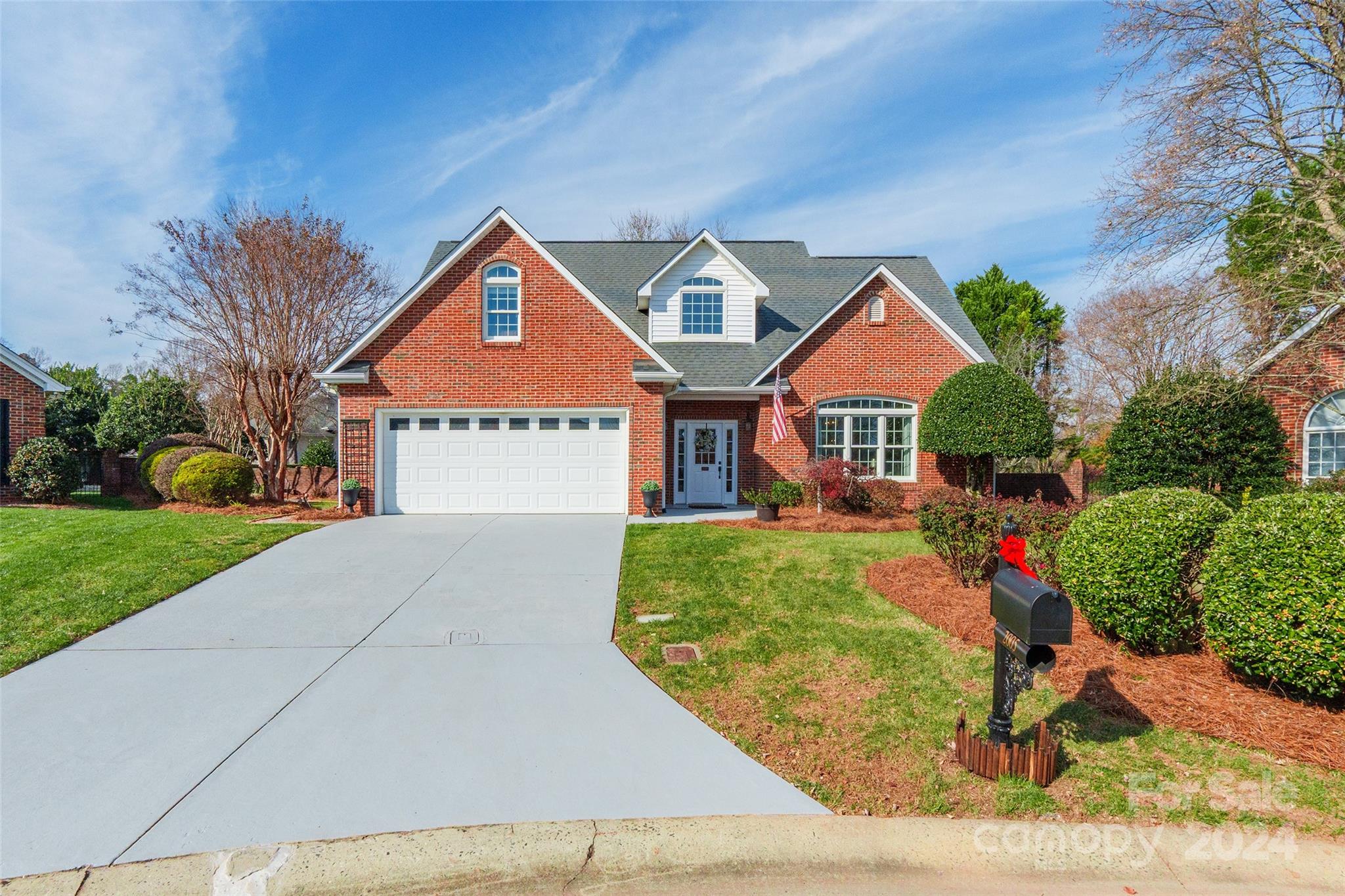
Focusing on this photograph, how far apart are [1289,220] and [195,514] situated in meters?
20.7

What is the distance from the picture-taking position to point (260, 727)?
4.53 metres

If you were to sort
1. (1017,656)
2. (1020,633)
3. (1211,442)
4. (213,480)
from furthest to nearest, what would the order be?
(213,480) → (1211,442) → (1017,656) → (1020,633)

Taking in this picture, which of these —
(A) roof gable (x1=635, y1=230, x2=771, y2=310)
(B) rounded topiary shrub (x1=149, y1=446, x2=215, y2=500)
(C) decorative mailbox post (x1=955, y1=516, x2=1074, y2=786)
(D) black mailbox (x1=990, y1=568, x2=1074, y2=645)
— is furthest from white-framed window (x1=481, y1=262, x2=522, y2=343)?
(D) black mailbox (x1=990, y1=568, x2=1074, y2=645)

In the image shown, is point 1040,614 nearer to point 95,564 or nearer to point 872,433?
point 95,564

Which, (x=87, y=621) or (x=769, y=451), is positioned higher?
(x=769, y=451)

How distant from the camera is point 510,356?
13.9 metres

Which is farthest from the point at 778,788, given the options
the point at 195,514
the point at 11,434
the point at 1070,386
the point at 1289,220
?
the point at 1070,386

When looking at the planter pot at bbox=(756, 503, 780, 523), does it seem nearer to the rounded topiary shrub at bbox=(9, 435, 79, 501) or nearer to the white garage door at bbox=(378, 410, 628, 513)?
the white garage door at bbox=(378, 410, 628, 513)

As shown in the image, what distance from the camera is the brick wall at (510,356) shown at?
1384cm

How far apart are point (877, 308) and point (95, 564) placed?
15.3m

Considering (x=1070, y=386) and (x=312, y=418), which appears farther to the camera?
(x=312, y=418)

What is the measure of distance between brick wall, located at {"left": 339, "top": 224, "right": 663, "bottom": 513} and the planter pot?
2.38 m

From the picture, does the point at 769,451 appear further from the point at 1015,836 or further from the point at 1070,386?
the point at 1070,386

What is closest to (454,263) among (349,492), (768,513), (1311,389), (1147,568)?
(349,492)
